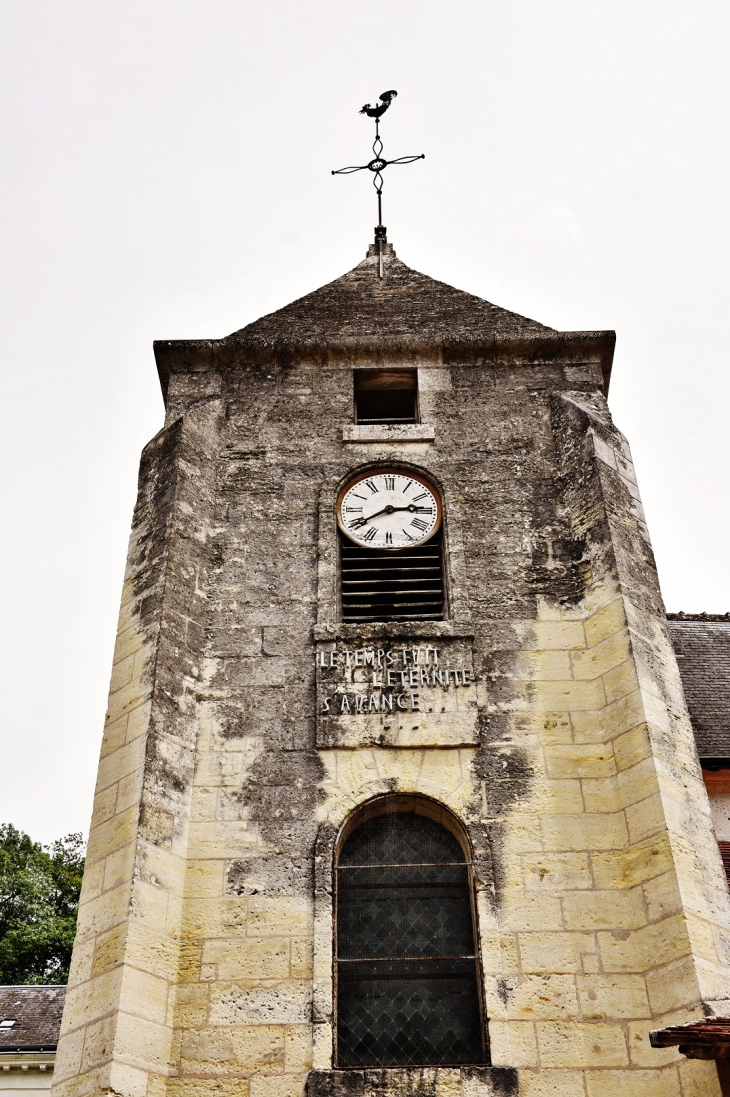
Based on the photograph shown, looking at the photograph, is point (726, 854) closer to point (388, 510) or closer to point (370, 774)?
point (370, 774)

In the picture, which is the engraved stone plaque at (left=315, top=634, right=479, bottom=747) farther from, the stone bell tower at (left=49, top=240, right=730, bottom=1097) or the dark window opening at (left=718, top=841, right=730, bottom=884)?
the dark window opening at (left=718, top=841, right=730, bottom=884)

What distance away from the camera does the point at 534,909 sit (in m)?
9.34

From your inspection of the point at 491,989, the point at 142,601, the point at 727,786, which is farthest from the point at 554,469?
the point at 491,989

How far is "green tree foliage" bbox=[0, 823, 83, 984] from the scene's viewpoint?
25984 mm

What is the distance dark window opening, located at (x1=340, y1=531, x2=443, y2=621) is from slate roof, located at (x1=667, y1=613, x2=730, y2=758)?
118 inches

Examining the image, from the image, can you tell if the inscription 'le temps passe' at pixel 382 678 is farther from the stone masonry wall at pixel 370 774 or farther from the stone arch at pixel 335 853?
the stone arch at pixel 335 853

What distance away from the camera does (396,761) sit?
1017 centimetres

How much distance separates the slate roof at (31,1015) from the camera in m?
17.4

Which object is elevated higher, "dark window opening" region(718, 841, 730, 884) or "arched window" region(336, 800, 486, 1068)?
"dark window opening" region(718, 841, 730, 884)

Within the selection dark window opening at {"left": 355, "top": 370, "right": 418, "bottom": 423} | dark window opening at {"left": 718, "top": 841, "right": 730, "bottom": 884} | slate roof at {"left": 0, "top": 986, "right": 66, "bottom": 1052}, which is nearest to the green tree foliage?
slate roof at {"left": 0, "top": 986, "right": 66, "bottom": 1052}

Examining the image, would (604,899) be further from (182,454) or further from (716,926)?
(182,454)

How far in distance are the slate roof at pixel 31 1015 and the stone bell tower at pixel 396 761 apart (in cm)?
842

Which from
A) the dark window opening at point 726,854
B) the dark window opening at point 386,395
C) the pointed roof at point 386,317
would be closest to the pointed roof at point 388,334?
the pointed roof at point 386,317

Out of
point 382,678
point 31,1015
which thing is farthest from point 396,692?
point 31,1015
